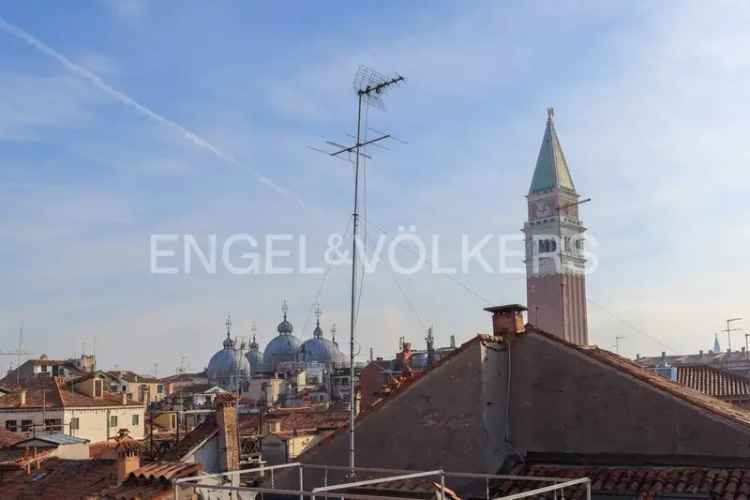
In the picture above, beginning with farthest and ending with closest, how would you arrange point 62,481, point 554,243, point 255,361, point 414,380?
point 255,361 < point 554,243 < point 62,481 < point 414,380

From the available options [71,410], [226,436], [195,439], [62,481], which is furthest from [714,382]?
[71,410]

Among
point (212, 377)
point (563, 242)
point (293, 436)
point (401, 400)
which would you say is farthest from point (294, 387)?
point (401, 400)

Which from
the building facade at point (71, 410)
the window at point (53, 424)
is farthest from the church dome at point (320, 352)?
the window at point (53, 424)

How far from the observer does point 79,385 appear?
4044cm

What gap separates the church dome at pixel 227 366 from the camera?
8269 cm

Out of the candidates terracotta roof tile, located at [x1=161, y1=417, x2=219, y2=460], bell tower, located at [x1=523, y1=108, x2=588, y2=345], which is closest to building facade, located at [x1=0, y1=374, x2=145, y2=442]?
terracotta roof tile, located at [x1=161, y1=417, x2=219, y2=460]

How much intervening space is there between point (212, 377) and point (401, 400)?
74.8m

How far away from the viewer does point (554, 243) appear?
271 ft

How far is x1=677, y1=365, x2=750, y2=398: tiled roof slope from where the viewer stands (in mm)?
29125

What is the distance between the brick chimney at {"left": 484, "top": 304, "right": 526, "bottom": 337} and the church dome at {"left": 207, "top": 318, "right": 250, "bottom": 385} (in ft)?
236

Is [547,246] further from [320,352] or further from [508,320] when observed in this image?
[508,320]

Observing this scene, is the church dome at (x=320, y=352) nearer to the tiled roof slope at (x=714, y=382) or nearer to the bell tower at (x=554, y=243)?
the bell tower at (x=554, y=243)

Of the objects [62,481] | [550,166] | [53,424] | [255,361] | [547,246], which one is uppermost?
[550,166]

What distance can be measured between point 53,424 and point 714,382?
27.5m
